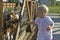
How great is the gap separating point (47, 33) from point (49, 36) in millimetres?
73

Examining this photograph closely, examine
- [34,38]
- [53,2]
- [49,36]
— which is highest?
[49,36]

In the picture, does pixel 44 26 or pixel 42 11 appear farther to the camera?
pixel 44 26

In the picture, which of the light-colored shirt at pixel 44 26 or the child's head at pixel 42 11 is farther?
the light-colored shirt at pixel 44 26

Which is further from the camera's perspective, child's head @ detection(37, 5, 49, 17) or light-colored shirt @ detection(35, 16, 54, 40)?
light-colored shirt @ detection(35, 16, 54, 40)

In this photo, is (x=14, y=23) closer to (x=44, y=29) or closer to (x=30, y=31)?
(x=44, y=29)

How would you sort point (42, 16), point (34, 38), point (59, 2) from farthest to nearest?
point (59, 2) → point (34, 38) → point (42, 16)

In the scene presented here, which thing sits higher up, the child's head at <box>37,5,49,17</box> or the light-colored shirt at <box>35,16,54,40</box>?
the child's head at <box>37,5,49,17</box>

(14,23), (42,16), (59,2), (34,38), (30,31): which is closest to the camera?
(42,16)

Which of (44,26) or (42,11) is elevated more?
(42,11)

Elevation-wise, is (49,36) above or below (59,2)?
above

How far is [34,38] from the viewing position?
827cm

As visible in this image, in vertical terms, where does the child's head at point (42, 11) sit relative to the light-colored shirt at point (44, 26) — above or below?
above

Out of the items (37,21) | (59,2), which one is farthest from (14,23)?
(59,2)

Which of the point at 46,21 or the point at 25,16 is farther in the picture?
the point at 25,16
